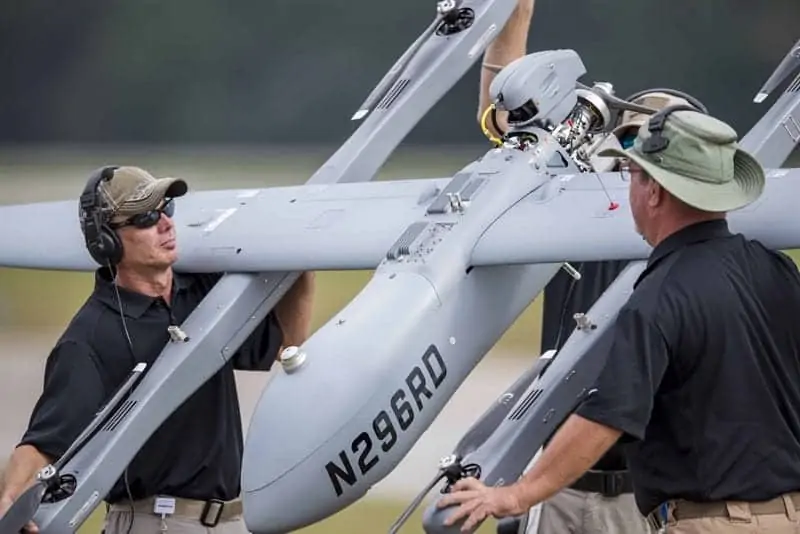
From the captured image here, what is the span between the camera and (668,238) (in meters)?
3.93

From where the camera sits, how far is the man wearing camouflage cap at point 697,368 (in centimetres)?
377

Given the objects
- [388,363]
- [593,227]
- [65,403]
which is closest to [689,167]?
[593,227]

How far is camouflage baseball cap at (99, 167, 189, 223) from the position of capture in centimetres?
492

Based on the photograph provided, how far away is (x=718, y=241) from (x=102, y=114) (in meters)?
9.58

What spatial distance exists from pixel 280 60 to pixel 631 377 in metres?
9.01

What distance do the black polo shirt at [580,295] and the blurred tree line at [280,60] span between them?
19.8ft

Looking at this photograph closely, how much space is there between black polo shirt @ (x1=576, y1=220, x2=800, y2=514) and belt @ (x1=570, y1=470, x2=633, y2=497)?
51.1 inches

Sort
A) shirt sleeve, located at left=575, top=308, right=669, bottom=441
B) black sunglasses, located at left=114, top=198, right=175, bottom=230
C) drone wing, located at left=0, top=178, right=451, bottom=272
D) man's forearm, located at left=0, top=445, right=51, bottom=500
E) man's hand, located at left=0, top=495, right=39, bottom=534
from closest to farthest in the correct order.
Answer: shirt sleeve, located at left=575, top=308, right=669, bottom=441
man's hand, located at left=0, top=495, right=39, bottom=534
man's forearm, located at left=0, top=445, right=51, bottom=500
black sunglasses, located at left=114, top=198, right=175, bottom=230
drone wing, located at left=0, top=178, right=451, bottom=272

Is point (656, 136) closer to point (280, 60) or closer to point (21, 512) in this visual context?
point (21, 512)

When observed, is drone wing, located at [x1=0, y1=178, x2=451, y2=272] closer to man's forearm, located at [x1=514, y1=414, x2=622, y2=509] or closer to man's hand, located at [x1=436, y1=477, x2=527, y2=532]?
man's hand, located at [x1=436, y1=477, x2=527, y2=532]

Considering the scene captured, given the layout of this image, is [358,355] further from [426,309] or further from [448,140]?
[448,140]

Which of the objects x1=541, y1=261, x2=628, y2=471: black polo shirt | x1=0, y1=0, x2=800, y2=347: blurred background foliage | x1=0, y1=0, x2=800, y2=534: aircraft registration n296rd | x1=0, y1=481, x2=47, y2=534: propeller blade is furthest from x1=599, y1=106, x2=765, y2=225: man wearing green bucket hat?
x1=0, y1=0, x2=800, y2=347: blurred background foliage

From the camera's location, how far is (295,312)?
5438mm

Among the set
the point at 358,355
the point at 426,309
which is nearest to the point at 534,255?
the point at 426,309
